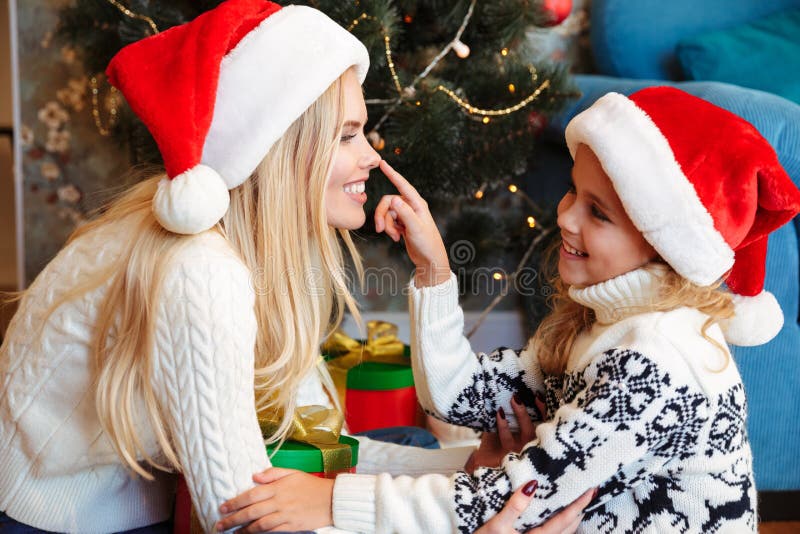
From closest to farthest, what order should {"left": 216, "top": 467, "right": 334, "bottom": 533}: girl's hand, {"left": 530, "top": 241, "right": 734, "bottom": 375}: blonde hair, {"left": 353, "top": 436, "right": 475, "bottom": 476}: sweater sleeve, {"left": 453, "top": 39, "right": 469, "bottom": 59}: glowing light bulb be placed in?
{"left": 216, "top": 467, "right": 334, "bottom": 533}: girl's hand → {"left": 530, "top": 241, "right": 734, "bottom": 375}: blonde hair → {"left": 353, "top": 436, "right": 475, "bottom": 476}: sweater sleeve → {"left": 453, "top": 39, "right": 469, "bottom": 59}: glowing light bulb

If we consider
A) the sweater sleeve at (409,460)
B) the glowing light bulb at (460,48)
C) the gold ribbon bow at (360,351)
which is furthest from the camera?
the glowing light bulb at (460,48)

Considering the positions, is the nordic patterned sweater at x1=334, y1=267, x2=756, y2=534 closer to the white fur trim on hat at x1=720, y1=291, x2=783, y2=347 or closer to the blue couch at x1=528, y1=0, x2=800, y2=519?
the white fur trim on hat at x1=720, y1=291, x2=783, y2=347

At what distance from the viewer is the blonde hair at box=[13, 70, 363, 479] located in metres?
0.92

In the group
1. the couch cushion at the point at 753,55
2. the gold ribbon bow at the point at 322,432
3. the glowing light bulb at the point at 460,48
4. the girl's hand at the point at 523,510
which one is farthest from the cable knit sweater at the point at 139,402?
the couch cushion at the point at 753,55

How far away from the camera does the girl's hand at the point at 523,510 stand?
89 cm

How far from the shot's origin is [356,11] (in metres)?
1.48

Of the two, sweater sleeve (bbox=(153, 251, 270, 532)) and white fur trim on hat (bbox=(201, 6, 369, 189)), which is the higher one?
white fur trim on hat (bbox=(201, 6, 369, 189))

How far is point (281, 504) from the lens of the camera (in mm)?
879

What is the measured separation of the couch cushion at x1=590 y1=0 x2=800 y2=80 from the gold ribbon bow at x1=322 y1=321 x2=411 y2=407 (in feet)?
3.43

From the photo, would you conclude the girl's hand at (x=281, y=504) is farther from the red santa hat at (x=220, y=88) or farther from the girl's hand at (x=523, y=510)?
the red santa hat at (x=220, y=88)

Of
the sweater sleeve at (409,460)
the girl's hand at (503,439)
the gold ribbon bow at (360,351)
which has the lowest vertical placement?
the gold ribbon bow at (360,351)

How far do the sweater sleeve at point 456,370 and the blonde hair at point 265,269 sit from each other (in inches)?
4.4

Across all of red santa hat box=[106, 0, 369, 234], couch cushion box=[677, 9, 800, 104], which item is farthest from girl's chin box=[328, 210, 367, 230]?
couch cushion box=[677, 9, 800, 104]

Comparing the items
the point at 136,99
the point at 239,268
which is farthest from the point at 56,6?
the point at 239,268
